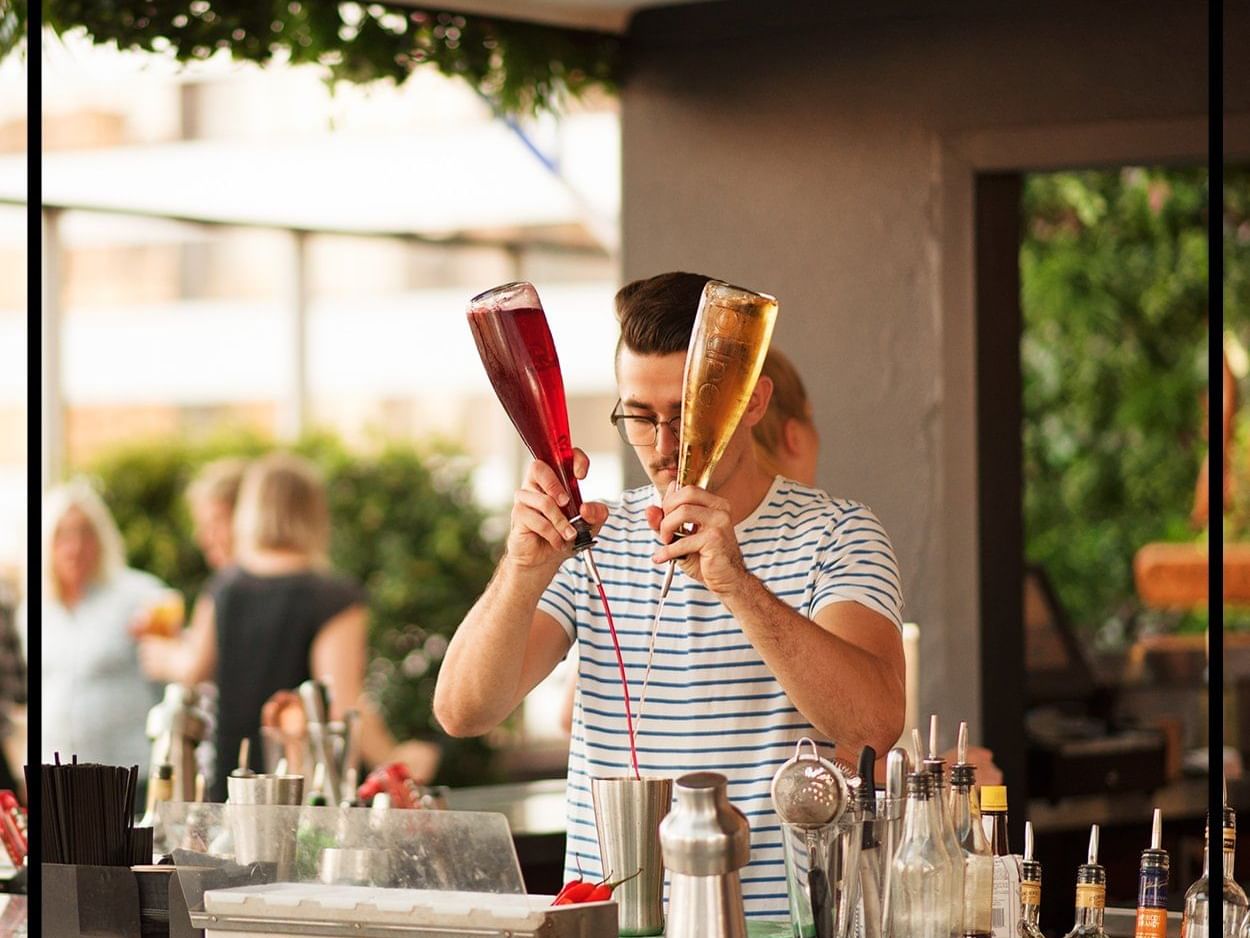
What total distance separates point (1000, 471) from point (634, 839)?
231cm

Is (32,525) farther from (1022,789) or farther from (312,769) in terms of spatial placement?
(1022,789)

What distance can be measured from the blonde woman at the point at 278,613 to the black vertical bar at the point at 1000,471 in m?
1.54

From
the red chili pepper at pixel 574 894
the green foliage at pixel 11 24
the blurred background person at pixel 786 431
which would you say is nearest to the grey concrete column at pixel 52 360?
the green foliage at pixel 11 24

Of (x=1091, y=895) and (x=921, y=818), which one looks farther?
(x=1091, y=895)

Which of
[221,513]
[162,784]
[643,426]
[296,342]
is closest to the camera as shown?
[643,426]

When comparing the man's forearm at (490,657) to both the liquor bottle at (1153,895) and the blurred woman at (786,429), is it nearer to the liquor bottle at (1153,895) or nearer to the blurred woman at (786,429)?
the liquor bottle at (1153,895)

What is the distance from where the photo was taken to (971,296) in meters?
3.87

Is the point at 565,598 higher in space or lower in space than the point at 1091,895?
higher

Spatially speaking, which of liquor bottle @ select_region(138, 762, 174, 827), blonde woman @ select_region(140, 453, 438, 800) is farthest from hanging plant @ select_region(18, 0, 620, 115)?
liquor bottle @ select_region(138, 762, 174, 827)

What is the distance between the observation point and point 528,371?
1.85m

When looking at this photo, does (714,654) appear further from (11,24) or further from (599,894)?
(11,24)

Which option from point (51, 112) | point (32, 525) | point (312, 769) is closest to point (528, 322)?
point (32, 525)

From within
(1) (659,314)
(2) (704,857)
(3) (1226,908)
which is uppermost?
(1) (659,314)

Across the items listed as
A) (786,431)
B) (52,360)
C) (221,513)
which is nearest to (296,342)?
(52,360)
